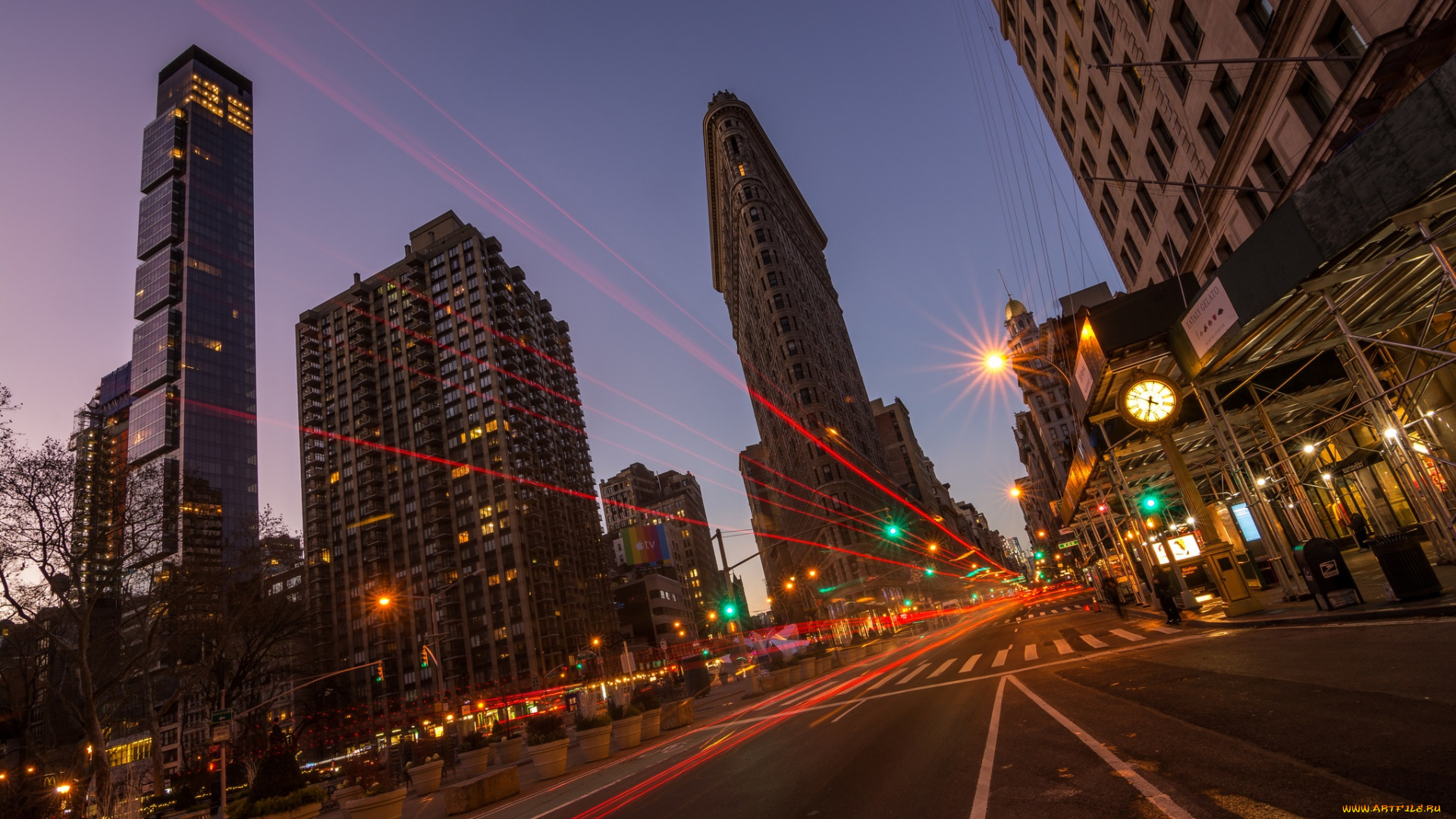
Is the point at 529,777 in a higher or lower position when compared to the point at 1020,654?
higher

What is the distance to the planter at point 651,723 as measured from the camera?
20.2m

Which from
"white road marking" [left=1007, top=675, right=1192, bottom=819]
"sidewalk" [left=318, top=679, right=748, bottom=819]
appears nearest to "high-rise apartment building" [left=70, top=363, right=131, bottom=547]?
"sidewalk" [left=318, top=679, right=748, bottom=819]

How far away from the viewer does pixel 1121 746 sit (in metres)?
7.45

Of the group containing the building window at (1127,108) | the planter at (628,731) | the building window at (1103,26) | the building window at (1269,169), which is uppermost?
the building window at (1103,26)

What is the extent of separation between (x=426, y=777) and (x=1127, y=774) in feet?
66.6

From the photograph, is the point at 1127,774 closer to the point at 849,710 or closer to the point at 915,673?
the point at 849,710

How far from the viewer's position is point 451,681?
92062 millimetres

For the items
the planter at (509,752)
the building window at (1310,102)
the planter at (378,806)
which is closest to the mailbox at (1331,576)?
the building window at (1310,102)

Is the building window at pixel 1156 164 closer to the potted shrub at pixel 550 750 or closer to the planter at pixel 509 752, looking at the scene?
the potted shrub at pixel 550 750

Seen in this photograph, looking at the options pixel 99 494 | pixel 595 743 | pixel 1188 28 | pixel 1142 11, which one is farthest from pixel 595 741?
pixel 1142 11

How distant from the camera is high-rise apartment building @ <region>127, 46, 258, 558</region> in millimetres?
127250

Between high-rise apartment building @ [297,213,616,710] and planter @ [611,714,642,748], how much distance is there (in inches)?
2999

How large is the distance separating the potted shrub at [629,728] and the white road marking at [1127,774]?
12.8 meters

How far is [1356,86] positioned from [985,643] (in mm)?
22868
